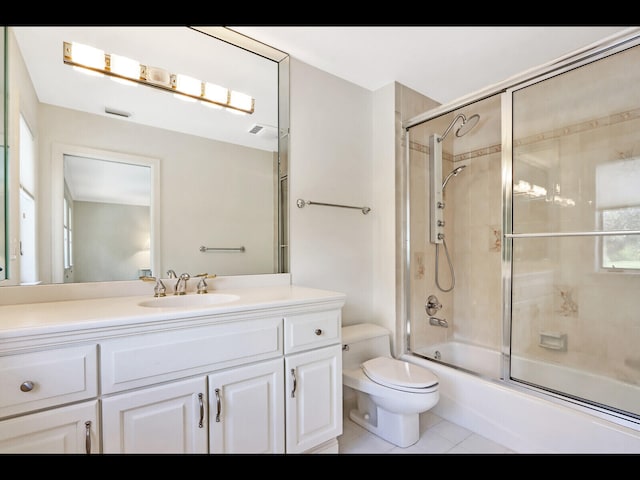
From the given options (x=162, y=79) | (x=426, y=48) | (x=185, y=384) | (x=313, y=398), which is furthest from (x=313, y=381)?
(x=426, y=48)

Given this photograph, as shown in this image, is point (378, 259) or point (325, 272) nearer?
point (325, 272)

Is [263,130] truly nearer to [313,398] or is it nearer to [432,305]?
[313,398]

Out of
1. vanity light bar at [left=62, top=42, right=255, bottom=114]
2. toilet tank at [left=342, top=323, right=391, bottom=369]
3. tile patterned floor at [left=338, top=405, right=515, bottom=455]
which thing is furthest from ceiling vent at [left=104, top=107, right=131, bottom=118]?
tile patterned floor at [left=338, top=405, right=515, bottom=455]

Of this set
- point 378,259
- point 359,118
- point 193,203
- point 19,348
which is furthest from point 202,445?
point 359,118

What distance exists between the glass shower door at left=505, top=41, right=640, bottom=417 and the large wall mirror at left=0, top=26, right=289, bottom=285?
1.50 metres

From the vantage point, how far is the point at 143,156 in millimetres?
1574

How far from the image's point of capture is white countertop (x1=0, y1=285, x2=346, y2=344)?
37.1 inches

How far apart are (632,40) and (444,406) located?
2073 millimetres

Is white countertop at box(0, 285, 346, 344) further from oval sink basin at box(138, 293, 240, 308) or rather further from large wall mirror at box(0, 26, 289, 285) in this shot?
large wall mirror at box(0, 26, 289, 285)

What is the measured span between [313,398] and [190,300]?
74 centimetres

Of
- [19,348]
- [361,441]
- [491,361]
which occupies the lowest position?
[361,441]

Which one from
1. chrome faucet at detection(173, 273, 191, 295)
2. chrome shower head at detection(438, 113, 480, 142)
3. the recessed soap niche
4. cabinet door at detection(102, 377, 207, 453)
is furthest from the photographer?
chrome shower head at detection(438, 113, 480, 142)
